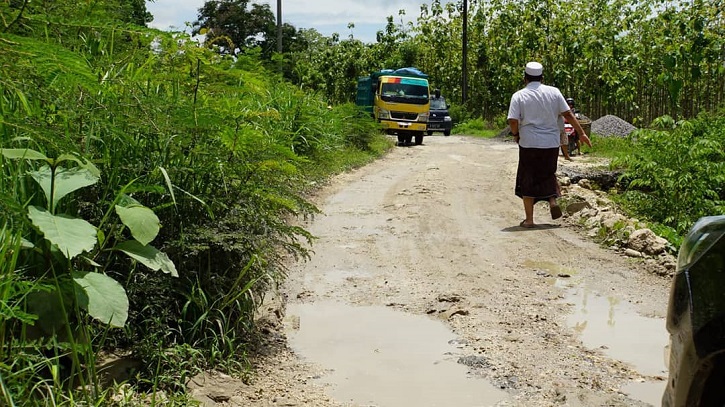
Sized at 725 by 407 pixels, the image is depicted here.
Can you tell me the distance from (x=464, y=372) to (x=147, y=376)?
1.65m

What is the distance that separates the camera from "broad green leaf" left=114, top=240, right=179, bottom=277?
137 inches

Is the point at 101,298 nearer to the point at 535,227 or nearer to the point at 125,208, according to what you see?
the point at 125,208

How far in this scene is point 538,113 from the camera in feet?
27.5

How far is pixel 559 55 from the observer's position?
3462cm

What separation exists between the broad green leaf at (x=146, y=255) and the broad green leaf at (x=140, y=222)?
4.4 inches

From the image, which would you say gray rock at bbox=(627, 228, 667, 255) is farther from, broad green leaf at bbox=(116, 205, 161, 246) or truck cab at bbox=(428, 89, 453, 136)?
truck cab at bbox=(428, 89, 453, 136)

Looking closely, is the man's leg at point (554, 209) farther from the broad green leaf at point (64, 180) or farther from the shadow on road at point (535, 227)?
the broad green leaf at point (64, 180)

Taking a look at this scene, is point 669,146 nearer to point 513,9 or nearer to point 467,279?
point 467,279

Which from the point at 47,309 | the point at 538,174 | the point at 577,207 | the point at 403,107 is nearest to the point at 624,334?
the point at 47,309

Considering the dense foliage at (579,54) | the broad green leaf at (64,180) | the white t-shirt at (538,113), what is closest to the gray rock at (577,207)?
the white t-shirt at (538,113)

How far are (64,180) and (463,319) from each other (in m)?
2.74

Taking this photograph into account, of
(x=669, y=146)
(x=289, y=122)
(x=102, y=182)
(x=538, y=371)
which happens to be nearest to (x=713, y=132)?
(x=669, y=146)

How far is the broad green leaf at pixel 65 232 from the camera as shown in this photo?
299 cm

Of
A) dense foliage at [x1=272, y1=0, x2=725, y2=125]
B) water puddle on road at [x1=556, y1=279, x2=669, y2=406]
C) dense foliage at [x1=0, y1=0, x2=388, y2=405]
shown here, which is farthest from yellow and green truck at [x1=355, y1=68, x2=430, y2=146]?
dense foliage at [x1=0, y1=0, x2=388, y2=405]
